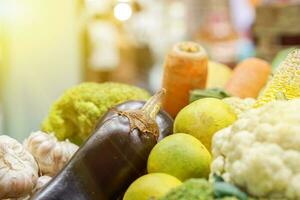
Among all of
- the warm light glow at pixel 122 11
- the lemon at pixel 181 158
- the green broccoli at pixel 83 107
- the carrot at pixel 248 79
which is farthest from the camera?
the warm light glow at pixel 122 11

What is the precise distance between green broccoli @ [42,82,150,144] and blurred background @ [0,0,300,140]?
141 centimetres

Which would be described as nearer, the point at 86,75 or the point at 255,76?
the point at 255,76

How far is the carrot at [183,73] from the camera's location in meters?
1.36

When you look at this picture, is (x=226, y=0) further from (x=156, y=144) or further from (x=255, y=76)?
(x=156, y=144)

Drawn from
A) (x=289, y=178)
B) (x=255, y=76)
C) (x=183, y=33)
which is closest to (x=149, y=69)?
(x=183, y=33)

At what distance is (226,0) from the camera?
166 inches

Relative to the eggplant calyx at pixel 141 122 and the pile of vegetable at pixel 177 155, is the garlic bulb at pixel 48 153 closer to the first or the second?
the pile of vegetable at pixel 177 155

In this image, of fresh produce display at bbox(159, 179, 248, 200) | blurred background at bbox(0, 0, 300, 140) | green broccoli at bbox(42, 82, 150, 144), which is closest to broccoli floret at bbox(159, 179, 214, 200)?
fresh produce display at bbox(159, 179, 248, 200)

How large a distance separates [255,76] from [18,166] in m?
0.84

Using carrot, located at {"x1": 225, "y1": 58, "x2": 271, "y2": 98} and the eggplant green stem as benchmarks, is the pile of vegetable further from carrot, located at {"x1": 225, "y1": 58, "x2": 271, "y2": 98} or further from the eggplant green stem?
carrot, located at {"x1": 225, "y1": 58, "x2": 271, "y2": 98}

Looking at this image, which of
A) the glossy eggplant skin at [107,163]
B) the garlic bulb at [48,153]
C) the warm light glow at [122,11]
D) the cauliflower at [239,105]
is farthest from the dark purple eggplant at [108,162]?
the warm light glow at [122,11]

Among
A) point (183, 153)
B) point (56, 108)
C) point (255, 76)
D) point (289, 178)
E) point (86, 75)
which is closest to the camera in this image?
point (289, 178)

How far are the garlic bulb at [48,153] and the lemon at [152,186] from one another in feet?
0.75

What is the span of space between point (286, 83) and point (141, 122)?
0.28m
